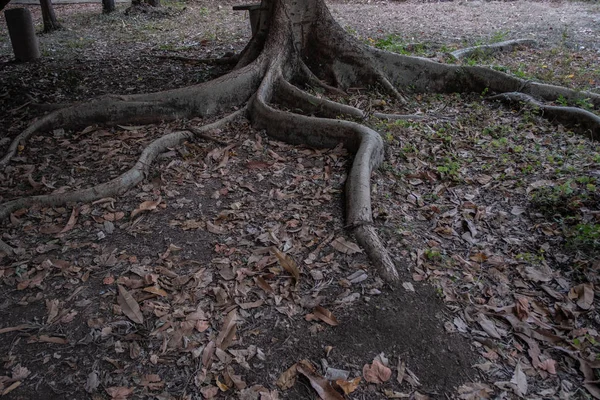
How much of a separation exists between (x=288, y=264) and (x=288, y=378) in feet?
3.03

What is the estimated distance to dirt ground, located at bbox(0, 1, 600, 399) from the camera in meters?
2.66

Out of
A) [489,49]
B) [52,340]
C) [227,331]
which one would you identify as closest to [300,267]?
[227,331]

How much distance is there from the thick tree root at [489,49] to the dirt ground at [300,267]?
1.91 m

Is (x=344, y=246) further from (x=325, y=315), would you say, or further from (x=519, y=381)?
(x=519, y=381)

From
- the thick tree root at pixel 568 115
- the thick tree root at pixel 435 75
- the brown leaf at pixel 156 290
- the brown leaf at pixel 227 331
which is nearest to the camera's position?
the brown leaf at pixel 227 331

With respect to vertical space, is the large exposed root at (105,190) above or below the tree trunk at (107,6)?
below

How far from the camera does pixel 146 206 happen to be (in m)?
3.97

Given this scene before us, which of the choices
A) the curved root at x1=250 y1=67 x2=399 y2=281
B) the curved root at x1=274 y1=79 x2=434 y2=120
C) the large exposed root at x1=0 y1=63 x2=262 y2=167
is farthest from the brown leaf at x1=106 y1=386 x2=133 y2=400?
the curved root at x1=274 y1=79 x2=434 y2=120

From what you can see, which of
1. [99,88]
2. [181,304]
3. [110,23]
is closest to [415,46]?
[99,88]

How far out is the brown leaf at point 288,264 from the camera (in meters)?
3.28

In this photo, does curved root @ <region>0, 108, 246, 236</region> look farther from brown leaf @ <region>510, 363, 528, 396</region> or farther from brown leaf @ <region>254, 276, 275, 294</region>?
brown leaf @ <region>510, 363, 528, 396</region>

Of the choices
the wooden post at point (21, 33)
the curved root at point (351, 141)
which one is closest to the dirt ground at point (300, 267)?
the curved root at point (351, 141)

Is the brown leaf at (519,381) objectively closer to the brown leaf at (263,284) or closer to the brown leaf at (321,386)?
the brown leaf at (321,386)

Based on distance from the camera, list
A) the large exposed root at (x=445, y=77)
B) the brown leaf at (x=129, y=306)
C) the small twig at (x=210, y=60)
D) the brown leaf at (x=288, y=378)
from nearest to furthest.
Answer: the brown leaf at (x=288, y=378)
the brown leaf at (x=129, y=306)
the large exposed root at (x=445, y=77)
the small twig at (x=210, y=60)
